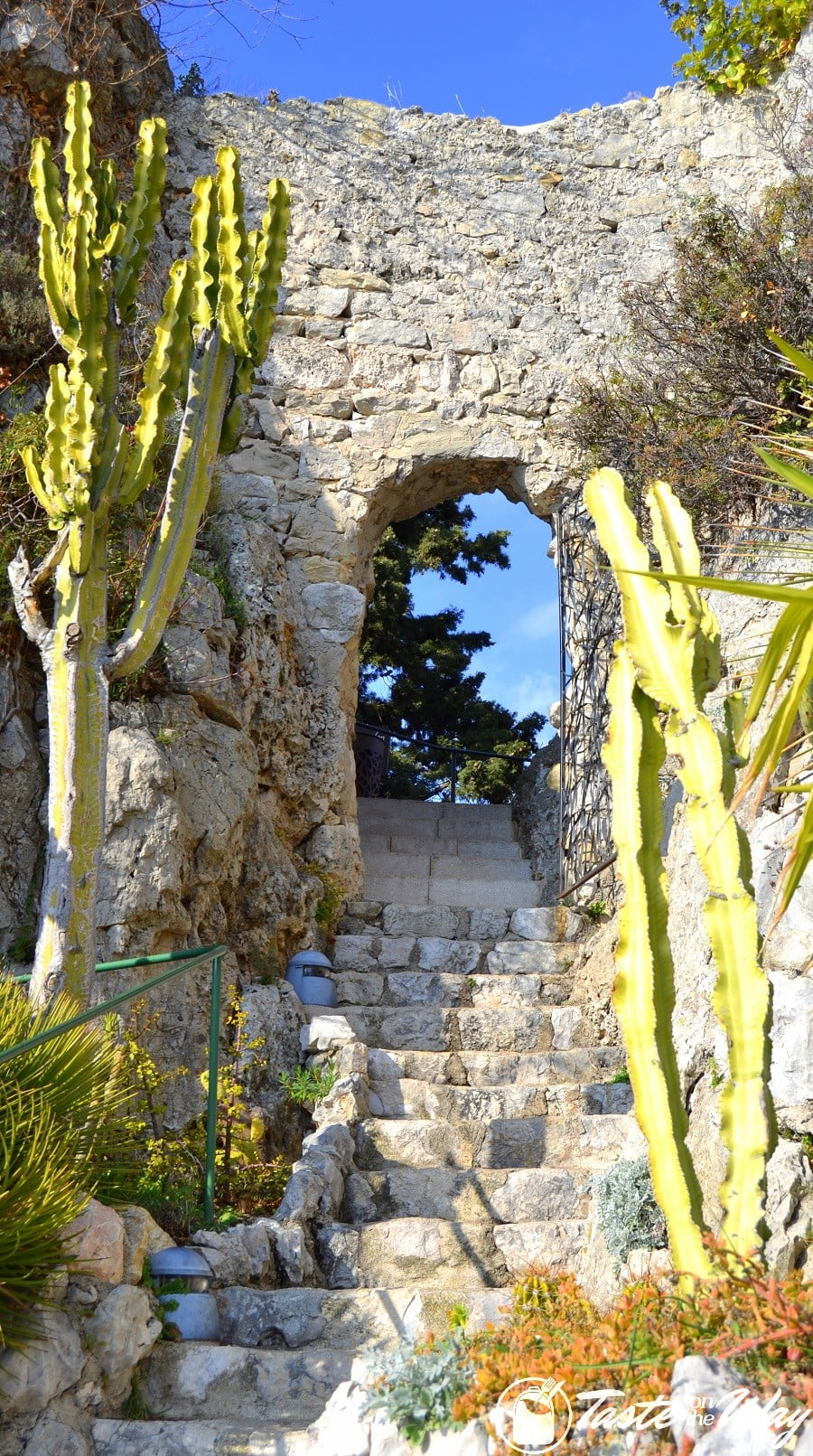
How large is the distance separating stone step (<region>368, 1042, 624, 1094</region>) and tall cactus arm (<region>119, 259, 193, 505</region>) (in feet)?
8.43

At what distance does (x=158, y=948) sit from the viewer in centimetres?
496

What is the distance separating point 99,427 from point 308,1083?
8.72 ft

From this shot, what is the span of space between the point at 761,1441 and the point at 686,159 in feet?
26.4

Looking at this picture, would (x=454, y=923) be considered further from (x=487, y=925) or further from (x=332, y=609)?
(x=332, y=609)

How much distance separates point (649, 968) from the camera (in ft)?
9.06

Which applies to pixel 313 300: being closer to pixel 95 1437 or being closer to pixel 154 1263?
pixel 154 1263

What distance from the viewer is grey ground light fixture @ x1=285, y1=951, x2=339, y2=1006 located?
5.73 m

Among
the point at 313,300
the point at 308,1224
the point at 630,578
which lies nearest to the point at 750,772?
the point at 630,578

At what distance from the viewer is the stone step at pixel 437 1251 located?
3902 millimetres

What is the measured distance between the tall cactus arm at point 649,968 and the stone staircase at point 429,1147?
3.19ft

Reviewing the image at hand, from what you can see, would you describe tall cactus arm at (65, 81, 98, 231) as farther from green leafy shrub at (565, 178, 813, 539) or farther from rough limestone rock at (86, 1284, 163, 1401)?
rough limestone rock at (86, 1284, 163, 1401)

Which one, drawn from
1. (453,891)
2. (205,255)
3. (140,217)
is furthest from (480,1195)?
(140,217)

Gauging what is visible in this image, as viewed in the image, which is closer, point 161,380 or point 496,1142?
point 161,380

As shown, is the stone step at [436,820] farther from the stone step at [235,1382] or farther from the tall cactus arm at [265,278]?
the stone step at [235,1382]
